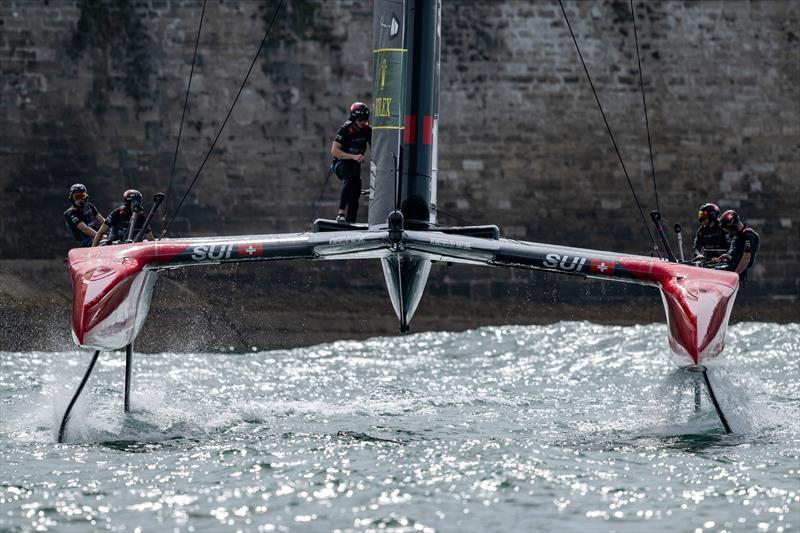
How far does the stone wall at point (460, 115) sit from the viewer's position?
17.3 metres

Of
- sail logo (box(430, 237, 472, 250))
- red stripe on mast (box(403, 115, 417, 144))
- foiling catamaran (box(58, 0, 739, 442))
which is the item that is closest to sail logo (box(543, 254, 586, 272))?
foiling catamaran (box(58, 0, 739, 442))

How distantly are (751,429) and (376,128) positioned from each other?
303 centimetres

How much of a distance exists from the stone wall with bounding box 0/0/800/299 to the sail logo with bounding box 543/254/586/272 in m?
9.31

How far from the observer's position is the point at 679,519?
6.80 metres

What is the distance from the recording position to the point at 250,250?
8398mm

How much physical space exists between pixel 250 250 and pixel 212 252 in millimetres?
248

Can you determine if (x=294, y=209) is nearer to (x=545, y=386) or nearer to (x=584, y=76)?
(x=584, y=76)

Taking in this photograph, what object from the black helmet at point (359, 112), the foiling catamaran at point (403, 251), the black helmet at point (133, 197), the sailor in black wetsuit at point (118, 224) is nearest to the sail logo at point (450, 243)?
the foiling catamaran at point (403, 251)

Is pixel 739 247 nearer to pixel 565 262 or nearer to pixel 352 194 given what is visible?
pixel 565 262

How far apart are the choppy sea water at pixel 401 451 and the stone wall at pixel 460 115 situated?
436 centimetres

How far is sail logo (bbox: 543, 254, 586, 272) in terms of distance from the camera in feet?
27.7

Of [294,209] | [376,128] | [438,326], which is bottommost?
[438,326]

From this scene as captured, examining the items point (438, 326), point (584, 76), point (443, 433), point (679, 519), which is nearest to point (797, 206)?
point (584, 76)

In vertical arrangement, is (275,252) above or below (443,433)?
above
